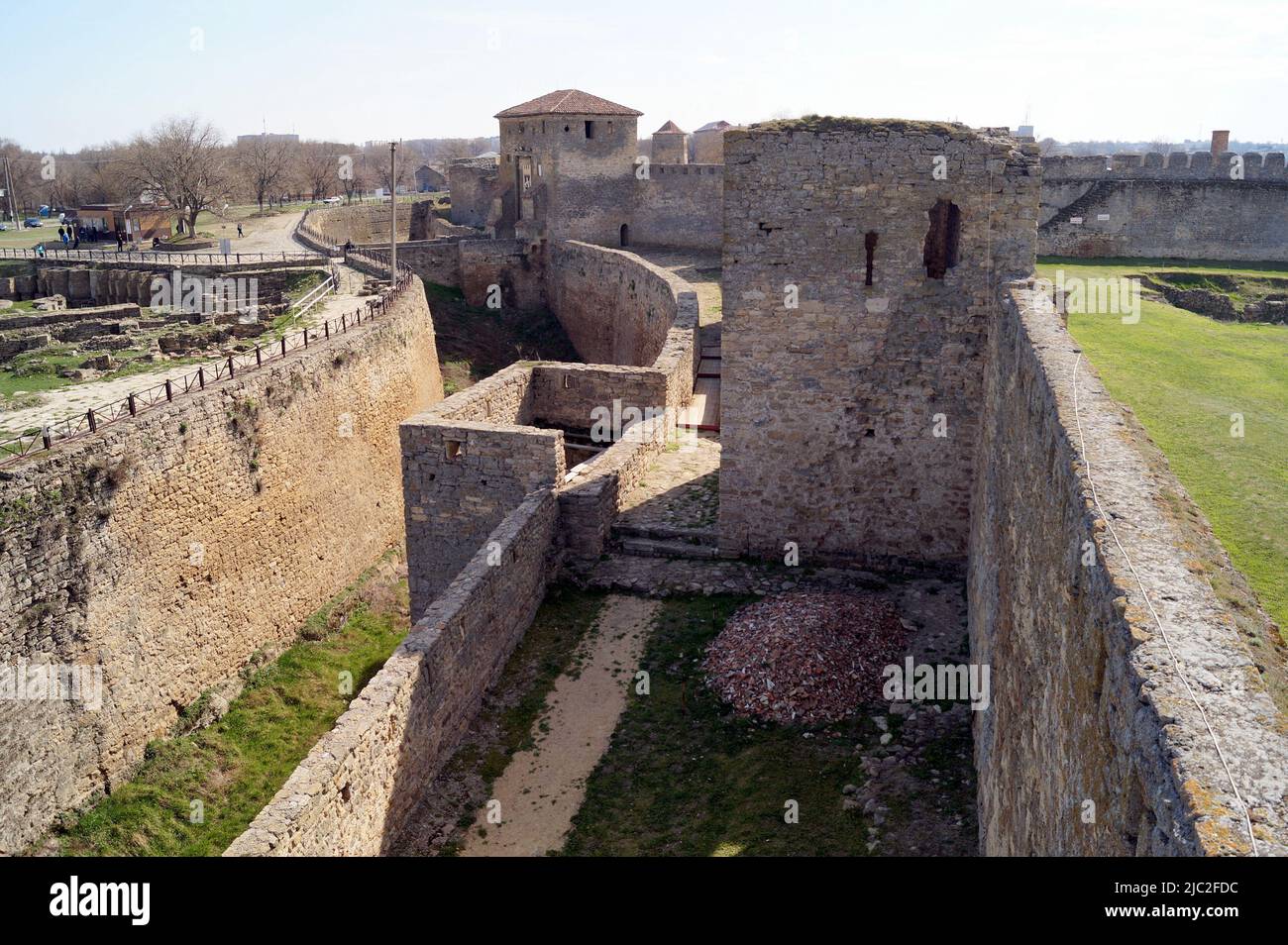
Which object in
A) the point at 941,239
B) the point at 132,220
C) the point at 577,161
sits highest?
the point at 577,161

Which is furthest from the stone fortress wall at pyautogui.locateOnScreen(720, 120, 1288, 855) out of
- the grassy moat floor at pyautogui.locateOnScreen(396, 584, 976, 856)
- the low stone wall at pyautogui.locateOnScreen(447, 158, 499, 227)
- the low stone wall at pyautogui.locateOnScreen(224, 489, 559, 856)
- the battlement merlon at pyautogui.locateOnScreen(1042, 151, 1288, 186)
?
the low stone wall at pyautogui.locateOnScreen(447, 158, 499, 227)

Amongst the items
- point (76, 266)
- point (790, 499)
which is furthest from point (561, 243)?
point (790, 499)

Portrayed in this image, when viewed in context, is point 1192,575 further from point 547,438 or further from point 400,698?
point 547,438

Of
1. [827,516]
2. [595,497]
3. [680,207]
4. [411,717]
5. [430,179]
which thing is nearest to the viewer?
[411,717]

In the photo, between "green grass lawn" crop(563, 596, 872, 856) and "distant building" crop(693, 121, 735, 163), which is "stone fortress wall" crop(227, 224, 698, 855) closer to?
"green grass lawn" crop(563, 596, 872, 856)

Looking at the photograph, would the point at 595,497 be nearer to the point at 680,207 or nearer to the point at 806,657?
the point at 806,657

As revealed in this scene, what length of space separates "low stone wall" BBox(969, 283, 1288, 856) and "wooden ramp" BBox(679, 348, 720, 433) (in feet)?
33.8

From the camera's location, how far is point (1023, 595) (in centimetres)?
647

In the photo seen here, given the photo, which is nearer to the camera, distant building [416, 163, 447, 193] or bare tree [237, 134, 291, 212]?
bare tree [237, 134, 291, 212]

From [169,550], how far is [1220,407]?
13876 mm

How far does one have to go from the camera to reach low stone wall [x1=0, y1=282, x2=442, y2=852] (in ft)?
41.9

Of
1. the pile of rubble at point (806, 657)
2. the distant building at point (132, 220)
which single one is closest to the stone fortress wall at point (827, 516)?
the pile of rubble at point (806, 657)

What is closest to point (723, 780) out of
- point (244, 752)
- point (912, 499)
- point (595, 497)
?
point (912, 499)

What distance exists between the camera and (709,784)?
9.09 m
